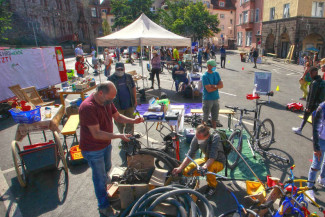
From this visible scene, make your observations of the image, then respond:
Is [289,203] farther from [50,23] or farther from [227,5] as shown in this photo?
[227,5]

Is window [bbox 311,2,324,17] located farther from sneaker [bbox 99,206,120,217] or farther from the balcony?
sneaker [bbox 99,206,120,217]

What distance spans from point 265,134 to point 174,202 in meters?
3.32

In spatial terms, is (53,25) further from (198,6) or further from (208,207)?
(208,207)

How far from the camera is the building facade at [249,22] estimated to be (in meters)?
33.9

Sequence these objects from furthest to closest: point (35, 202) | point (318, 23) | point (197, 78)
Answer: point (318, 23) < point (197, 78) < point (35, 202)

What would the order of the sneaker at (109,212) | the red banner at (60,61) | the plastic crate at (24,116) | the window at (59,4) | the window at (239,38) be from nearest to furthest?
1. the sneaker at (109,212)
2. the plastic crate at (24,116)
3. the red banner at (60,61)
4. the window at (239,38)
5. the window at (59,4)

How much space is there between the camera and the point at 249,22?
35781mm

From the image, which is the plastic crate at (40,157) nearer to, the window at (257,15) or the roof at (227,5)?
the window at (257,15)

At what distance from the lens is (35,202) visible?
400cm

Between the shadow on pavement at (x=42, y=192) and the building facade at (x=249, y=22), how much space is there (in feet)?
112

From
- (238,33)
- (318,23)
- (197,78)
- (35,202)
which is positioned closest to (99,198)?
(35,202)

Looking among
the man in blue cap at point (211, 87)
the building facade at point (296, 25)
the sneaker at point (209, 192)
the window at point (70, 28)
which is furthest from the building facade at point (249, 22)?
the window at point (70, 28)

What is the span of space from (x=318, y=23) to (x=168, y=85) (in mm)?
21701

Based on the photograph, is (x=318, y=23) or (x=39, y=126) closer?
(x=39, y=126)
